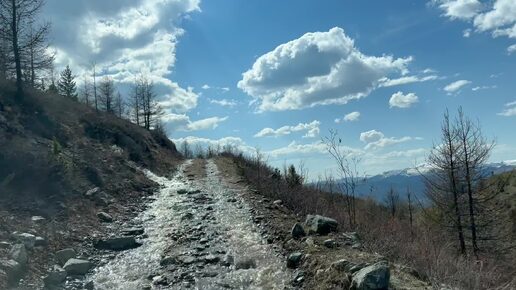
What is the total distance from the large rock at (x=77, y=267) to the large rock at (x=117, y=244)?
1.78 m

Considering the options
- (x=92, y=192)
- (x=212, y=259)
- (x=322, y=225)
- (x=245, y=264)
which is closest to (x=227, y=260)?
(x=212, y=259)

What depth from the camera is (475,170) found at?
25.7 m

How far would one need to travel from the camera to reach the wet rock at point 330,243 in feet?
30.9

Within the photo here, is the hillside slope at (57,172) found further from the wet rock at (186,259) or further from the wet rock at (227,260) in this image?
the wet rock at (227,260)

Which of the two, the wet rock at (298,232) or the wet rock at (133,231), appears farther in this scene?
the wet rock at (133,231)

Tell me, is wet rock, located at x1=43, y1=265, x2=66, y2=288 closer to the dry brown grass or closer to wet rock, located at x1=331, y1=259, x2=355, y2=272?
wet rock, located at x1=331, y1=259, x2=355, y2=272

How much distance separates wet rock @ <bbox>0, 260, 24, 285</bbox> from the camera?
849 centimetres

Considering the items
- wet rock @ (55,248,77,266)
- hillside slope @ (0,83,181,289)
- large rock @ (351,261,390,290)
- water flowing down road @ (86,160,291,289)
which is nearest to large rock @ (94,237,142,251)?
water flowing down road @ (86,160,291,289)

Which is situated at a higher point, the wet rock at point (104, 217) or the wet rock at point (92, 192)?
the wet rock at point (92, 192)

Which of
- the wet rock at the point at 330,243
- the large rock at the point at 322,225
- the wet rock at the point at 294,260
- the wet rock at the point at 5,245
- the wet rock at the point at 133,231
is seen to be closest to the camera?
the wet rock at the point at 294,260

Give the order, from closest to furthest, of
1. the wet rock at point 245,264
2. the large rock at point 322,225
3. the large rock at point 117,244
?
1. the wet rock at point 245,264
2. the large rock at point 322,225
3. the large rock at point 117,244

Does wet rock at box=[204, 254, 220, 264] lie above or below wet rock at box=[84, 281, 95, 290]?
above

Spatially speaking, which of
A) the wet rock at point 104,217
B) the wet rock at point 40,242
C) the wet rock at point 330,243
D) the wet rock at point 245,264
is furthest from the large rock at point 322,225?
the wet rock at point 104,217

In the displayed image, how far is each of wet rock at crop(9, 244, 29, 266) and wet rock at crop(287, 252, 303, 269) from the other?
225 inches
